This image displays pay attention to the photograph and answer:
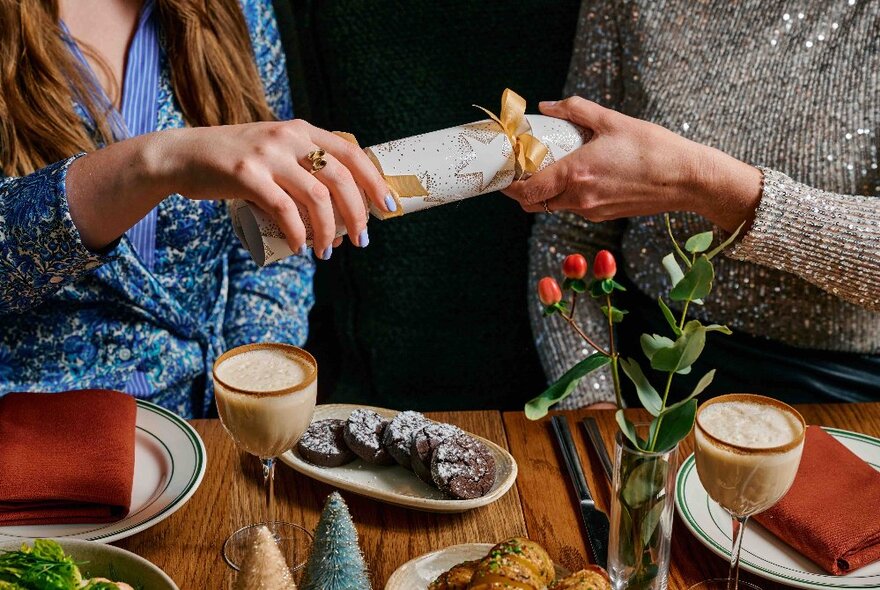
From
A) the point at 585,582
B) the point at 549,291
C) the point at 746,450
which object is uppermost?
the point at 549,291

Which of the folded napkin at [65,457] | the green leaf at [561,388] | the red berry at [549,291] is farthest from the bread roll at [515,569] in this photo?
the folded napkin at [65,457]

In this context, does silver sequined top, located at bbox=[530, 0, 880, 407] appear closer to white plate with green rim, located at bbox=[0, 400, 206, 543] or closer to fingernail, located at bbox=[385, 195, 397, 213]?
fingernail, located at bbox=[385, 195, 397, 213]

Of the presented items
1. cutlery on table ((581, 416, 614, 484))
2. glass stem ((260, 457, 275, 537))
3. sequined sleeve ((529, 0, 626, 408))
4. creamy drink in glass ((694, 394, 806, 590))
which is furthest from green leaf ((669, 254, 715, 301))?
sequined sleeve ((529, 0, 626, 408))

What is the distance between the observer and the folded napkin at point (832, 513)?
93cm

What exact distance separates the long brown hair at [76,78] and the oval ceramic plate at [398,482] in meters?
0.66

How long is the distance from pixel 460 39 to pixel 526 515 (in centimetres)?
106

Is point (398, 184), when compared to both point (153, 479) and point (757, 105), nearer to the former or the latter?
point (153, 479)

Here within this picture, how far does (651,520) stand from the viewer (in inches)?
33.1

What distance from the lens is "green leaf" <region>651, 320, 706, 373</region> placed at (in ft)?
2.54

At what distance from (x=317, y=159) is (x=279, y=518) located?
0.41 meters

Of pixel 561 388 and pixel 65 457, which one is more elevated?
pixel 561 388

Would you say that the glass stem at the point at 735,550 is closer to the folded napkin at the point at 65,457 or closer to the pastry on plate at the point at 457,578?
the pastry on plate at the point at 457,578

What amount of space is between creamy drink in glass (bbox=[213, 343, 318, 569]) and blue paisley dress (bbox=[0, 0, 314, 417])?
41cm

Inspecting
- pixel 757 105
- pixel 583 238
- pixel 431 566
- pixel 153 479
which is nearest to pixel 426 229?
pixel 583 238
